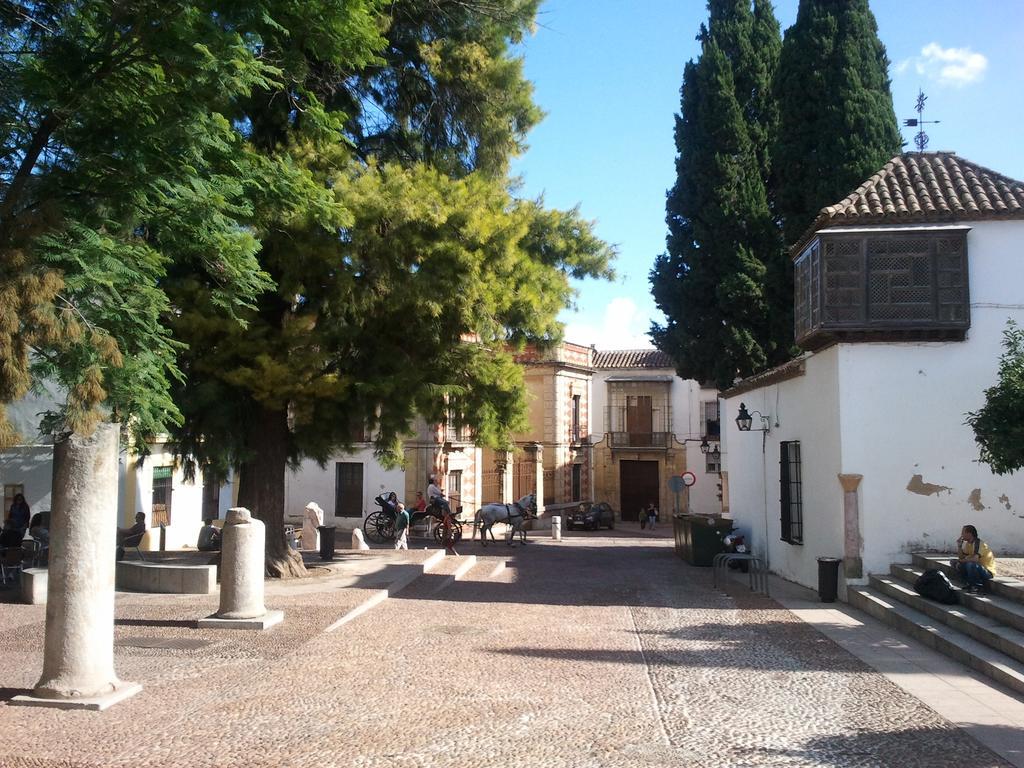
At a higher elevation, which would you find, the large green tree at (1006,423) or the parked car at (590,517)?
the large green tree at (1006,423)

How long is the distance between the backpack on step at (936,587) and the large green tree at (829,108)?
12.0 metres

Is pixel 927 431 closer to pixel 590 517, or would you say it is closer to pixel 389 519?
pixel 389 519

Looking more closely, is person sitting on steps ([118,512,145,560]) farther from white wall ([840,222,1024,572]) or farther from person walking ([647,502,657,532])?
person walking ([647,502,657,532])

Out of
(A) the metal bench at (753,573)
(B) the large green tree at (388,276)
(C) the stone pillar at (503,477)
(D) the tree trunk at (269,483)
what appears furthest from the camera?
(C) the stone pillar at (503,477)

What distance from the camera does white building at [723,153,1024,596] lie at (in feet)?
39.9

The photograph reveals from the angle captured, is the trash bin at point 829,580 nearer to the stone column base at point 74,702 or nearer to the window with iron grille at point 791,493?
the window with iron grille at point 791,493

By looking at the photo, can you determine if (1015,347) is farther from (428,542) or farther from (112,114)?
(428,542)

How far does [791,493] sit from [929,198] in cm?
533

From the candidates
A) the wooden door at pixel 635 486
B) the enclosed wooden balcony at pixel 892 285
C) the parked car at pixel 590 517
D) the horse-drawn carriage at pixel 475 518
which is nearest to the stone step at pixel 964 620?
Answer: the enclosed wooden balcony at pixel 892 285

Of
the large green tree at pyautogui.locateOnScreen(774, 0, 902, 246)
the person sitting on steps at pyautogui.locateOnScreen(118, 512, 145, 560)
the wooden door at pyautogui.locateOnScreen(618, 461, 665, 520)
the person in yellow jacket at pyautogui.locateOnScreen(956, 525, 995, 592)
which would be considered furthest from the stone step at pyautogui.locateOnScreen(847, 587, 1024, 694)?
the wooden door at pyautogui.locateOnScreen(618, 461, 665, 520)

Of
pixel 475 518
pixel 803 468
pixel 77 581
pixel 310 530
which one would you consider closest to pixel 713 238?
pixel 803 468

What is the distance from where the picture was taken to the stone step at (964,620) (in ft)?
26.7

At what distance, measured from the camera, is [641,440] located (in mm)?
41812

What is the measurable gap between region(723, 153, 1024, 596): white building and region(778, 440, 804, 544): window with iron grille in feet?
3.88
